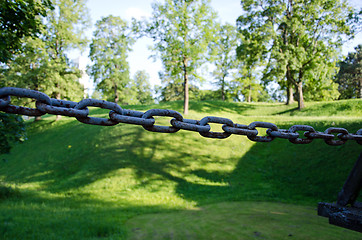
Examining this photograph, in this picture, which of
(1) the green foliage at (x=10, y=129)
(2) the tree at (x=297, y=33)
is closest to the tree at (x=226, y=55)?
(2) the tree at (x=297, y=33)

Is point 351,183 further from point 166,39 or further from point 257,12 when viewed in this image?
point 257,12

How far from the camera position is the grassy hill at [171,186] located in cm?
544

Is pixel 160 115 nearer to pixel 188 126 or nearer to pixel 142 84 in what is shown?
pixel 188 126

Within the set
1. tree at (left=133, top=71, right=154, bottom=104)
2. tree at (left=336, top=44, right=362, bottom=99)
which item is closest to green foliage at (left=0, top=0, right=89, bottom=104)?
tree at (left=133, top=71, right=154, bottom=104)

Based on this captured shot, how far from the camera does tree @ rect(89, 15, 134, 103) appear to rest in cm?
3431

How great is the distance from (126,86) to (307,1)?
2759 cm

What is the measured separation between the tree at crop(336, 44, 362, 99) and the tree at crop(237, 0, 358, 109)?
24.7 m

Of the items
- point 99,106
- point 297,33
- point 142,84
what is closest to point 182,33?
point 297,33

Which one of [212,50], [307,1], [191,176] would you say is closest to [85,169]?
[191,176]

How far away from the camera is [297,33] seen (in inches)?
885

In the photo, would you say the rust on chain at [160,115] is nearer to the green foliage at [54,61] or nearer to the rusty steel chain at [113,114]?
the rusty steel chain at [113,114]

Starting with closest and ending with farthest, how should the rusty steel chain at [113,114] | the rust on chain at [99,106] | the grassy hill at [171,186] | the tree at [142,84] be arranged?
1. the rusty steel chain at [113,114]
2. the rust on chain at [99,106]
3. the grassy hill at [171,186]
4. the tree at [142,84]

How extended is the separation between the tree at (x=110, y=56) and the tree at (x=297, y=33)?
785 inches

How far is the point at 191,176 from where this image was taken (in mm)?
11188
